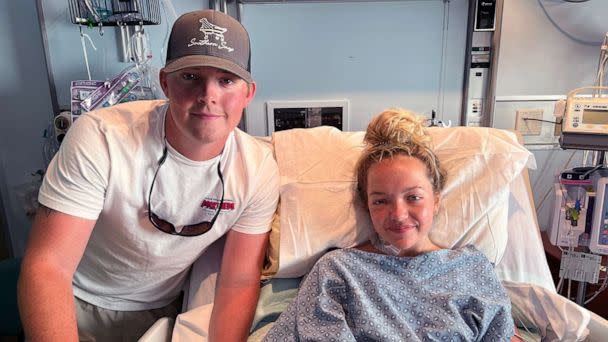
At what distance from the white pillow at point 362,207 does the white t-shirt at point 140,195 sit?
0.08 meters

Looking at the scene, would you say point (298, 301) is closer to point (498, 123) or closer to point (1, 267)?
point (1, 267)

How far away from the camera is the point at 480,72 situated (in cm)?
184

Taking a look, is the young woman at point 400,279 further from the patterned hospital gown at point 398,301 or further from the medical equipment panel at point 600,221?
the medical equipment panel at point 600,221

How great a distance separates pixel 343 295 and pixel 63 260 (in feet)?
2.24

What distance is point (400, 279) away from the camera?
1.08 m

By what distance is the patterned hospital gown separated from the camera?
3.23 ft

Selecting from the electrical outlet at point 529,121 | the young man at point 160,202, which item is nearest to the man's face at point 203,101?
the young man at point 160,202

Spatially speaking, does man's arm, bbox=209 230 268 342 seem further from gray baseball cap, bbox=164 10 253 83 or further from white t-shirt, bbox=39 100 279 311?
gray baseball cap, bbox=164 10 253 83

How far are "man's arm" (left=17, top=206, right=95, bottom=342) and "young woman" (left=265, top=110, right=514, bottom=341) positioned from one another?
1.65ft

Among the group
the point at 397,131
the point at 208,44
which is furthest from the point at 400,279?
the point at 208,44

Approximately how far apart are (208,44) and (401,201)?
0.61 meters

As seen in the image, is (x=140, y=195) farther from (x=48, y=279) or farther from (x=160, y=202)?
(x=48, y=279)

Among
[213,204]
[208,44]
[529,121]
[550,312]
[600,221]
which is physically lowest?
[550,312]

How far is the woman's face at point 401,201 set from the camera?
3.46 ft
